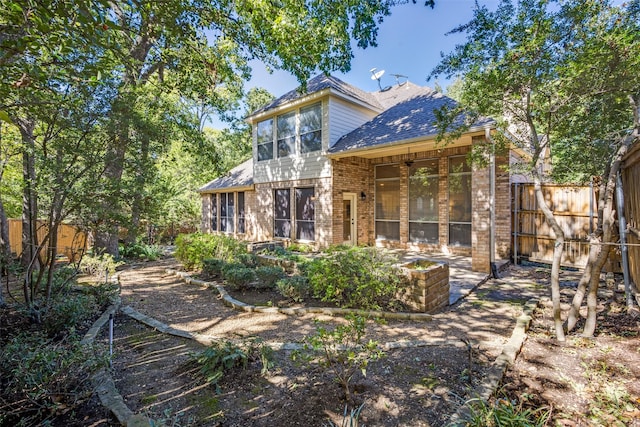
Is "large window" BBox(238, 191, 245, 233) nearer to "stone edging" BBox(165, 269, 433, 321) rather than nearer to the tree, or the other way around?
"stone edging" BBox(165, 269, 433, 321)

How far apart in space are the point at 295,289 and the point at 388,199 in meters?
6.52

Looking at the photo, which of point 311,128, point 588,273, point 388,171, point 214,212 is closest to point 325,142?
point 311,128

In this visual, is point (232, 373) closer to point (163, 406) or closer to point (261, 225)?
point (163, 406)

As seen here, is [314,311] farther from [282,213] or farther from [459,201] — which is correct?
[282,213]

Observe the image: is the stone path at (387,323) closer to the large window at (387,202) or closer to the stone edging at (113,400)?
the stone edging at (113,400)

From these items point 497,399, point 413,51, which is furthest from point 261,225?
point 497,399

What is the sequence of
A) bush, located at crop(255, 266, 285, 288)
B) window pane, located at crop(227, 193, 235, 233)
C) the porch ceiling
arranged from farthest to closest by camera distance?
1. window pane, located at crop(227, 193, 235, 233)
2. the porch ceiling
3. bush, located at crop(255, 266, 285, 288)

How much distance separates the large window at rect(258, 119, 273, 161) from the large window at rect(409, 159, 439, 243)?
5940 mm

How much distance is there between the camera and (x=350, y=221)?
10.7m

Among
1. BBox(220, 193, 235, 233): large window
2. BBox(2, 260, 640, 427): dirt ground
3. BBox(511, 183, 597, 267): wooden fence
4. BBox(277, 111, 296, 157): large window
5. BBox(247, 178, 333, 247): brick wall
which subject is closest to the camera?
BBox(2, 260, 640, 427): dirt ground

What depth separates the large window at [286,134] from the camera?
453 inches

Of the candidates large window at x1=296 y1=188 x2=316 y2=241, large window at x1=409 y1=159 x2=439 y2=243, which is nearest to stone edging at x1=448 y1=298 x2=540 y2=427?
large window at x1=409 y1=159 x2=439 y2=243

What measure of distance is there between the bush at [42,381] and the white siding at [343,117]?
890 centimetres

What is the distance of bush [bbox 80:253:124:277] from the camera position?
24.4 ft
